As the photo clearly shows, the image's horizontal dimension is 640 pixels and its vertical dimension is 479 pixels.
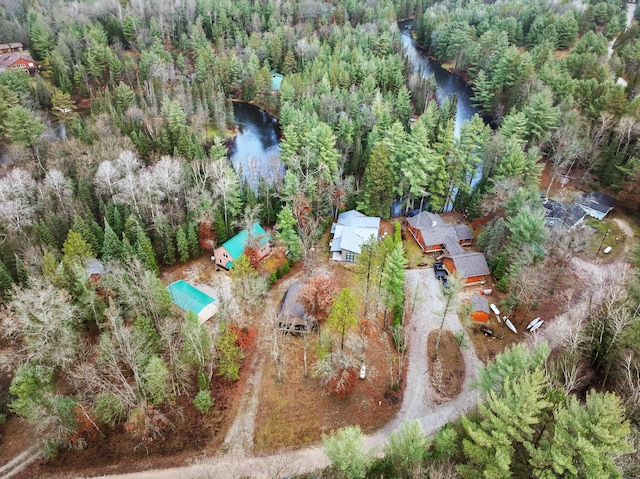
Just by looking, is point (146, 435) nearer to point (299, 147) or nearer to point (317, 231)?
point (317, 231)

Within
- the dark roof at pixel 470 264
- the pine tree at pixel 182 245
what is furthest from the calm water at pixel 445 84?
the pine tree at pixel 182 245

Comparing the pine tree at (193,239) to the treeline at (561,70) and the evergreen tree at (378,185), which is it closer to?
the evergreen tree at (378,185)

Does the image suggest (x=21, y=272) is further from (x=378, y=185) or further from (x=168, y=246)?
(x=378, y=185)

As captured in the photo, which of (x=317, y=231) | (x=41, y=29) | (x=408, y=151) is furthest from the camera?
(x=41, y=29)

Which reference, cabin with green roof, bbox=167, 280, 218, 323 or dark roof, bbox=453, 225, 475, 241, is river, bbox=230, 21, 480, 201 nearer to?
dark roof, bbox=453, 225, 475, 241

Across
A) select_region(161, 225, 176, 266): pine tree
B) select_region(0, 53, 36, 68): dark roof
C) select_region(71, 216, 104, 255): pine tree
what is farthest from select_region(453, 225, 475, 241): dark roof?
select_region(0, 53, 36, 68): dark roof

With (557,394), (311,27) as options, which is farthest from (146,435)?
(311,27)
